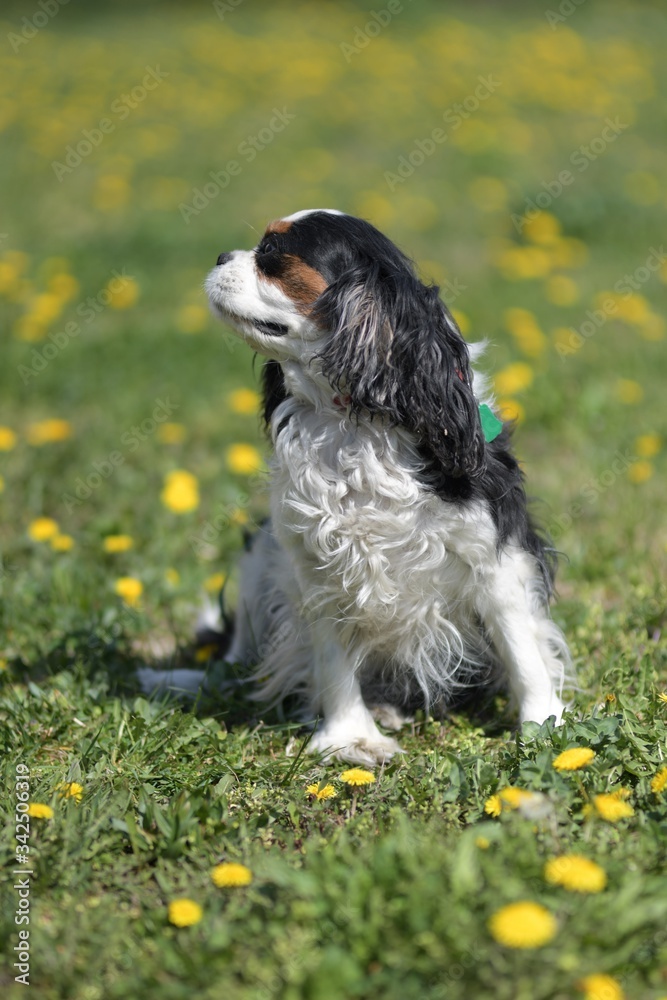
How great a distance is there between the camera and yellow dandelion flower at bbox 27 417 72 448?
14.3 ft

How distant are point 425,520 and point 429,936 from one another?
1.13m

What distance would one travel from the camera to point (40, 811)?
7.16ft

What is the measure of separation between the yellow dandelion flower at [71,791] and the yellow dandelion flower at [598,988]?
1191 millimetres

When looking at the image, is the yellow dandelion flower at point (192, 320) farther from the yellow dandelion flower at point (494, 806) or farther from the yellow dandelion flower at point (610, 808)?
the yellow dandelion flower at point (610, 808)

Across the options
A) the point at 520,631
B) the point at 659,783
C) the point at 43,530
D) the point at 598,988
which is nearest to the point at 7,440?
the point at 43,530

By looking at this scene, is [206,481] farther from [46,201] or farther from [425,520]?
[46,201]

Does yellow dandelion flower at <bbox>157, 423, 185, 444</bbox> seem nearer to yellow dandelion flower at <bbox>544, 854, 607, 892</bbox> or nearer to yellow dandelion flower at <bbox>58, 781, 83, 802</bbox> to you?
yellow dandelion flower at <bbox>58, 781, 83, 802</bbox>

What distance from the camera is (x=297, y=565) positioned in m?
2.81

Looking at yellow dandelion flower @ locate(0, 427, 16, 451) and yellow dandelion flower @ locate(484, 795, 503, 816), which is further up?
yellow dandelion flower @ locate(484, 795, 503, 816)

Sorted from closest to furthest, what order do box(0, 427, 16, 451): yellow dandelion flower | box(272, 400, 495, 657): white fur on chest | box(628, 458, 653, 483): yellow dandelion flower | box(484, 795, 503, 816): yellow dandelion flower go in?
box(484, 795, 503, 816): yellow dandelion flower, box(272, 400, 495, 657): white fur on chest, box(628, 458, 653, 483): yellow dandelion flower, box(0, 427, 16, 451): yellow dandelion flower

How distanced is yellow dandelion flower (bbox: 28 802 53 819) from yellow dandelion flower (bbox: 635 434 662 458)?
2943 millimetres

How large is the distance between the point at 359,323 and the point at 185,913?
1.34m

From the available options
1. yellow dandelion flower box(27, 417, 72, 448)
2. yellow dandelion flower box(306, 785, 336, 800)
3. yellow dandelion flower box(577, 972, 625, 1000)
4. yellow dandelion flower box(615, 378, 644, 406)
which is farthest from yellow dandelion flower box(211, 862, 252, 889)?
yellow dandelion flower box(615, 378, 644, 406)

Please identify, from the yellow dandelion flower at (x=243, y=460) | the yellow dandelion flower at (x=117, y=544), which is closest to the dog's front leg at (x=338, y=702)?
the yellow dandelion flower at (x=117, y=544)
